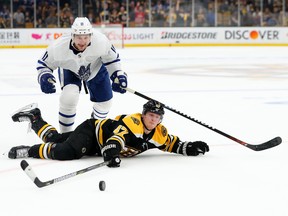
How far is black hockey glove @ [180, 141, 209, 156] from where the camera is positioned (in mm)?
3871

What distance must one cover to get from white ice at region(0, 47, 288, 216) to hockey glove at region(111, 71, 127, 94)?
1.75ft

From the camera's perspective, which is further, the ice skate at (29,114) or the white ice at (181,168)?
the ice skate at (29,114)

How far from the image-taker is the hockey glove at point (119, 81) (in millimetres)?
4395

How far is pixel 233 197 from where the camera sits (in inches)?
116

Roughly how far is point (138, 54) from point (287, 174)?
35.3ft

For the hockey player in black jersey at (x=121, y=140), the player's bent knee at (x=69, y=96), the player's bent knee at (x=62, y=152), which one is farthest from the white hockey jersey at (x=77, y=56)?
the player's bent knee at (x=62, y=152)

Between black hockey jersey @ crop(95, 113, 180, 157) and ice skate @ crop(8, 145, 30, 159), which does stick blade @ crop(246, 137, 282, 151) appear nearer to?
black hockey jersey @ crop(95, 113, 180, 157)

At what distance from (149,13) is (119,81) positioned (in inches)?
519

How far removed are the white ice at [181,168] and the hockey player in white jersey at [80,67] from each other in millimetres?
375

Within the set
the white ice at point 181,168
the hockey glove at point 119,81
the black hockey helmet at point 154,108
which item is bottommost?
the white ice at point 181,168

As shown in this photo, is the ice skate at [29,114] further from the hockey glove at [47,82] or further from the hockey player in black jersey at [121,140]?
the hockey player in black jersey at [121,140]

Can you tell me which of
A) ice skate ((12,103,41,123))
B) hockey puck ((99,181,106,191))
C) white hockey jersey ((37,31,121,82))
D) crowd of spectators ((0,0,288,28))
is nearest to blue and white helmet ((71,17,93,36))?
white hockey jersey ((37,31,121,82))

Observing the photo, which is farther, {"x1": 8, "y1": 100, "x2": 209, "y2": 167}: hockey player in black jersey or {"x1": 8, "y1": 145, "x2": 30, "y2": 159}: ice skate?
{"x1": 8, "y1": 145, "x2": 30, "y2": 159}: ice skate

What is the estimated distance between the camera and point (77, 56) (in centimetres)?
432
